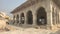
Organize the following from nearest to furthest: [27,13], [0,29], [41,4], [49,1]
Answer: [0,29], [49,1], [41,4], [27,13]

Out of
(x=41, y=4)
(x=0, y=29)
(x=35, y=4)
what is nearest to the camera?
(x=0, y=29)

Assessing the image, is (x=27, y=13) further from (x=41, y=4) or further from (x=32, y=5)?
(x=41, y=4)

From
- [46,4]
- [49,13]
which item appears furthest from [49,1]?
[49,13]

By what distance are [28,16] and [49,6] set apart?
7.17m

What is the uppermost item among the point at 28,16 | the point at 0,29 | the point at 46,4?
the point at 46,4

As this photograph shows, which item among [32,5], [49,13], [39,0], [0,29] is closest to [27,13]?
[32,5]

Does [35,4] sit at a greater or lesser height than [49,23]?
greater

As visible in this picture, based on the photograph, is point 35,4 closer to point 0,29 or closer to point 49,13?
point 49,13

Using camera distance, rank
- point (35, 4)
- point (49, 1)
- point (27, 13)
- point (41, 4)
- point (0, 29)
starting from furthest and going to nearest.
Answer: point (27, 13), point (35, 4), point (41, 4), point (49, 1), point (0, 29)

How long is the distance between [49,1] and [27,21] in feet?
24.3

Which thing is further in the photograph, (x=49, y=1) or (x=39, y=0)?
(x=39, y=0)

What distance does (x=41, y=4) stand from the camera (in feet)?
52.2

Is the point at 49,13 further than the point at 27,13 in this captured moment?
No

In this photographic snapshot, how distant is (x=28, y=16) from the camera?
21.2 meters
